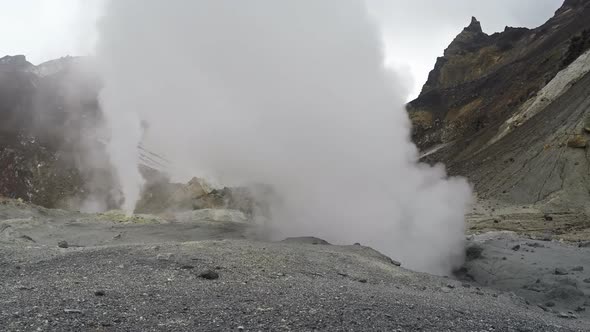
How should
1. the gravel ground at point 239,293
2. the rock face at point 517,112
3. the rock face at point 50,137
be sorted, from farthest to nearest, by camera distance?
the rock face at point 50,137 < the rock face at point 517,112 < the gravel ground at point 239,293

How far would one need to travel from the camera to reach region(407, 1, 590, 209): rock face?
24.7 meters

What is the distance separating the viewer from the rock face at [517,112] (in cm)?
2466

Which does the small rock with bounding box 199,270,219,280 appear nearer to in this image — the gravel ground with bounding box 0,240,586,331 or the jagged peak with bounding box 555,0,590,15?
the gravel ground with bounding box 0,240,586,331

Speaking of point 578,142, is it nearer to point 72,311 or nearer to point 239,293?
point 239,293

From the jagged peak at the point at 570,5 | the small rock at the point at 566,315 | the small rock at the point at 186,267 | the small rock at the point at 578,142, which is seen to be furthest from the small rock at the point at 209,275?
the jagged peak at the point at 570,5

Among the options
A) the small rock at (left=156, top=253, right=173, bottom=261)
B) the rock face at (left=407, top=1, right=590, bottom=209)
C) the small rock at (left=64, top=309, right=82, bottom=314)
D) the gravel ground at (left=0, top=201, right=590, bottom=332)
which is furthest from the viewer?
the rock face at (left=407, top=1, right=590, bottom=209)

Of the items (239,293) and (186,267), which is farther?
(186,267)

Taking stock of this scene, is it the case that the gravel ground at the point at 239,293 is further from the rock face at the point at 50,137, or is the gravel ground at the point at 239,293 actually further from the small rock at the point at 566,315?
the rock face at the point at 50,137

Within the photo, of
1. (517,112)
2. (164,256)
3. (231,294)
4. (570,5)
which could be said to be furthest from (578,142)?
(570,5)

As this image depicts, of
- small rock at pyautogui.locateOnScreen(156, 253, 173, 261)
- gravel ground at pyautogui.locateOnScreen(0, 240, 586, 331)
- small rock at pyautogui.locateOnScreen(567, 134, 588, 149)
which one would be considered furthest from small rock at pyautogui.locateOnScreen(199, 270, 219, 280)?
small rock at pyautogui.locateOnScreen(567, 134, 588, 149)

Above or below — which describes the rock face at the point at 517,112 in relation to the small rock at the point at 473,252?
above

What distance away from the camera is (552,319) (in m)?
7.71

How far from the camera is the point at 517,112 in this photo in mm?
38781

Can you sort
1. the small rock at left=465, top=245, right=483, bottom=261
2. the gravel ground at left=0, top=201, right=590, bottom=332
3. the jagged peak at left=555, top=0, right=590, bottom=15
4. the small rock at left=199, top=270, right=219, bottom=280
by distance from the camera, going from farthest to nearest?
the jagged peak at left=555, top=0, right=590, bottom=15 < the small rock at left=465, top=245, right=483, bottom=261 < the small rock at left=199, top=270, right=219, bottom=280 < the gravel ground at left=0, top=201, right=590, bottom=332
